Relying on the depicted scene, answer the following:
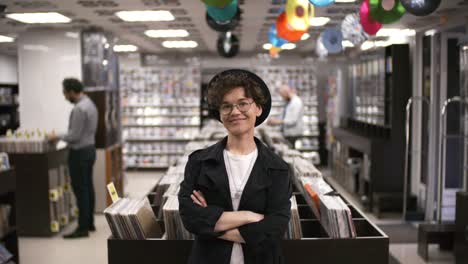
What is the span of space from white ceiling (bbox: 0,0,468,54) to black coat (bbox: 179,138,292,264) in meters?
4.20

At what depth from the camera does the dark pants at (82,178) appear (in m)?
6.07

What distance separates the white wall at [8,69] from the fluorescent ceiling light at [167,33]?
6.49 meters

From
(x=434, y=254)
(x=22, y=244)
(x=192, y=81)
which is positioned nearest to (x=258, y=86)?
(x=434, y=254)

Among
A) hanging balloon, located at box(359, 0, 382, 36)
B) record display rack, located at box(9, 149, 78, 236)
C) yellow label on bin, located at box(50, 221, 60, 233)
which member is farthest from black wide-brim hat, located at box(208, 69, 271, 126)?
yellow label on bin, located at box(50, 221, 60, 233)

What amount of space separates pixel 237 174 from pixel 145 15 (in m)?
5.39

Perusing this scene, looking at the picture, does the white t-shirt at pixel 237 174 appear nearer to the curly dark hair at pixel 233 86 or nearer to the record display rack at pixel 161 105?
the curly dark hair at pixel 233 86

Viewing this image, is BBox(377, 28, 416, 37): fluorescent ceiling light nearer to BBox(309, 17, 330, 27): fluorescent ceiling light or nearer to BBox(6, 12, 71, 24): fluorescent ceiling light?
BBox(309, 17, 330, 27): fluorescent ceiling light

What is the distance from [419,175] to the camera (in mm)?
7719

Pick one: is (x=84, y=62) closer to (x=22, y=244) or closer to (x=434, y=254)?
(x=22, y=244)

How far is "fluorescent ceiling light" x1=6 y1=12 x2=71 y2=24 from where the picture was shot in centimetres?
680

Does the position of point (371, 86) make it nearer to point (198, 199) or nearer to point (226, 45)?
point (226, 45)

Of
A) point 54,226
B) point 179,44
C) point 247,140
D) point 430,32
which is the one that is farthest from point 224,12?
point 179,44

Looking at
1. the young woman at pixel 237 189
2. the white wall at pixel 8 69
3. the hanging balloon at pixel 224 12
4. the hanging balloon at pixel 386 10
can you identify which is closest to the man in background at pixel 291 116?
the hanging balloon at pixel 224 12

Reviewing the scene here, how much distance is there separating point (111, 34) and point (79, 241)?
4.22 m
